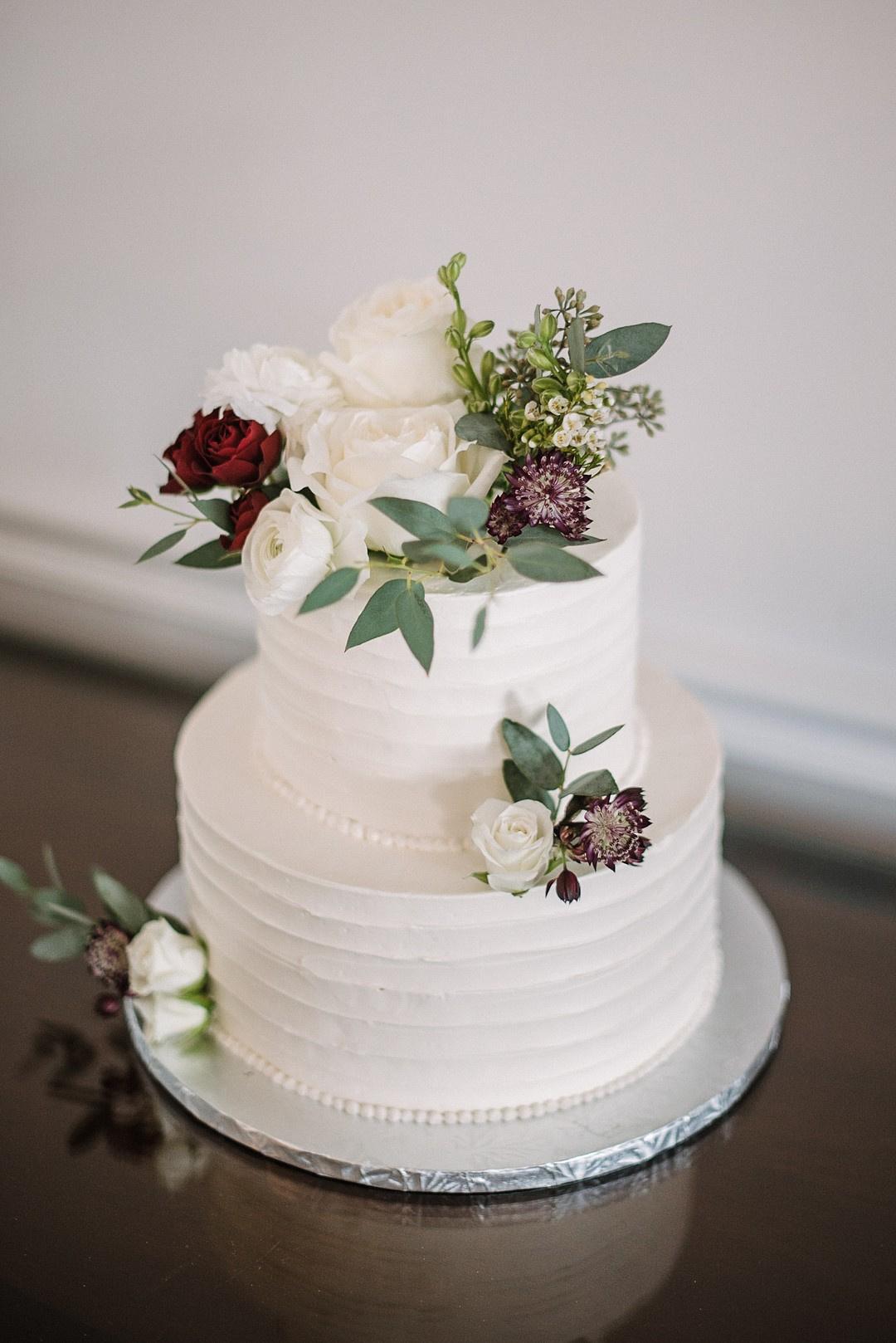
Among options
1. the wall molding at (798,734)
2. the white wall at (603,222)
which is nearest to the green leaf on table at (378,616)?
the white wall at (603,222)

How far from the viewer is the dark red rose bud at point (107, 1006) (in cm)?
181

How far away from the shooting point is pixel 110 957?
1777 millimetres

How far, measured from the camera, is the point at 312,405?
1.50m

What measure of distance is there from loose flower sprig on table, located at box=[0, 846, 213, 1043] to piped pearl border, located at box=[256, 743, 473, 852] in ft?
0.86

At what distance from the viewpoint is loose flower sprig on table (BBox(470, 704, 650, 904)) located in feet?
4.75

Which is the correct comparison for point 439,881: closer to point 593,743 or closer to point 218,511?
point 593,743

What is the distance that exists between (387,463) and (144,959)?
792 mm

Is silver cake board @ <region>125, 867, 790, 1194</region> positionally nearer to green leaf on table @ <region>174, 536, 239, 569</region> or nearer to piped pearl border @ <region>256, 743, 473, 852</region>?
piped pearl border @ <region>256, 743, 473, 852</region>

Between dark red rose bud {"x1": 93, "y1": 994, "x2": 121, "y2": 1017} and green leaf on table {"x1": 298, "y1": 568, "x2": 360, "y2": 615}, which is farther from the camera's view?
dark red rose bud {"x1": 93, "y1": 994, "x2": 121, "y2": 1017}

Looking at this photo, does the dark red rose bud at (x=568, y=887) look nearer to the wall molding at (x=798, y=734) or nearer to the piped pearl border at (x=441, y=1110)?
the piped pearl border at (x=441, y=1110)

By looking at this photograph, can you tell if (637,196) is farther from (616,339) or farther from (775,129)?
(616,339)

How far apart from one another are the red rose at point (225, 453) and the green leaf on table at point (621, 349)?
376 millimetres

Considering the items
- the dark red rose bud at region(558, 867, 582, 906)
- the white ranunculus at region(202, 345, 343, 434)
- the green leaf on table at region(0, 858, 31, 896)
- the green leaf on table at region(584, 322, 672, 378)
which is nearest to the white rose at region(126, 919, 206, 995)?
the green leaf on table at region(0, 858, 31, 896)

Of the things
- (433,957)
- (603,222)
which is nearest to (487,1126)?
(433,957)
